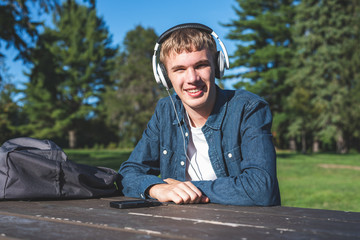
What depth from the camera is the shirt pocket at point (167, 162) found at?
8.08 ft

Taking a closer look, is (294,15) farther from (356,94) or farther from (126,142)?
(126,142)

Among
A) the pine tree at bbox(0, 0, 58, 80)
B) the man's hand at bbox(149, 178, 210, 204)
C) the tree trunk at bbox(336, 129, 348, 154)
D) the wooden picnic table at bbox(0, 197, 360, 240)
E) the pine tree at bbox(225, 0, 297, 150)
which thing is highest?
the pine tree at bbox(225, 0, 297, 150)

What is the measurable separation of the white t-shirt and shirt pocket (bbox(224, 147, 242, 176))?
0.15 meters

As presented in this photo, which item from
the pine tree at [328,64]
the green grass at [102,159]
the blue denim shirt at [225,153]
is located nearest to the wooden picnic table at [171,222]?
the blue denim shirt at [225,153]

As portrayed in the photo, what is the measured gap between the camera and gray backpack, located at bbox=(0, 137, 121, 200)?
5.99 feet

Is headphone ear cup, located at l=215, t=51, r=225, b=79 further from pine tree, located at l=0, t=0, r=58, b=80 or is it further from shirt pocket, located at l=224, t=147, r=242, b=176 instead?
pine tree, located at l=0, t=0, r=58, b=80

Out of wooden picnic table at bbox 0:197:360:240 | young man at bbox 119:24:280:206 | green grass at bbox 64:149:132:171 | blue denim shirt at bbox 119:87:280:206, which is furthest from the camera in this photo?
green grass at bbox 64:149:132:171

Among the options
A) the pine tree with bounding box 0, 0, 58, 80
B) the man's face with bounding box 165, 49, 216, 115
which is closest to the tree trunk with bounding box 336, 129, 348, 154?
the pine tree with bounding box 0, 0, 58, 80

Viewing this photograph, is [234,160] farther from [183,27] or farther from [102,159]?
[102,159]

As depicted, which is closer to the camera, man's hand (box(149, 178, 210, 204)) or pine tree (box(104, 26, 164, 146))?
man's hand (box(149, 178, 210, 204))

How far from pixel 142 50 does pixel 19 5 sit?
3214 cm

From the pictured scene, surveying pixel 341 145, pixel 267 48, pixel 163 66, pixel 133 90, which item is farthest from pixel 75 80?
pixel 163 66

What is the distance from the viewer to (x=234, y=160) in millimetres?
2270

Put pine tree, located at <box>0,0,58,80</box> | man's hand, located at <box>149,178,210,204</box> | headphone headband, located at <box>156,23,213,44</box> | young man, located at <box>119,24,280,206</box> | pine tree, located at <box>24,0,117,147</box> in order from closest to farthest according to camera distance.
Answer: man's hand, located at <box>149,178,210,204</box>, young man, located at <box>119,24,280,206</box>, headphone headband, located at <box>156,23,213,44</box>, pine tree, located at <box>0,0,58,80</box>, pine tree, located at <box>24,0,117,147</box>
